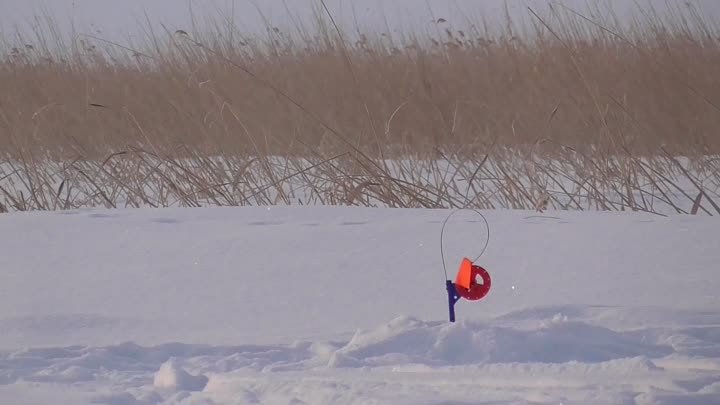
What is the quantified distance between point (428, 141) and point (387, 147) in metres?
0.21

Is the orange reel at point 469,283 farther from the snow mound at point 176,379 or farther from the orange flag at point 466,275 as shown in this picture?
the snow mound at point 176,379

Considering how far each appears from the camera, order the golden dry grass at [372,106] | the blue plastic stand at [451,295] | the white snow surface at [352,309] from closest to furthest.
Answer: the white snow surface at [352,309]
the blue plastic stand at [451,295]
the golden dry grass at [372,106]

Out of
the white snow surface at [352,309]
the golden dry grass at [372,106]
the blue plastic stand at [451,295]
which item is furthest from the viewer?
the golden dry grass at [372,106]

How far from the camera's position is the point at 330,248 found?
72.7 inches

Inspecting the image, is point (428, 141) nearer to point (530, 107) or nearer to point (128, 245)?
point (530, 107)

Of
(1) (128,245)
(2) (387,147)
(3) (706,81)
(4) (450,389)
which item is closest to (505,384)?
(4) (450,389)

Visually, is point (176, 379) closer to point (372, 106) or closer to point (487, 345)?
point (487, 345)

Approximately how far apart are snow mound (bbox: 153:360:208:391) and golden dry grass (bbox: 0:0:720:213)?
5.73 ft

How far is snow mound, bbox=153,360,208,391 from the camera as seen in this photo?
3.58 feet

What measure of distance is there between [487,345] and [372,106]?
9.59 ft

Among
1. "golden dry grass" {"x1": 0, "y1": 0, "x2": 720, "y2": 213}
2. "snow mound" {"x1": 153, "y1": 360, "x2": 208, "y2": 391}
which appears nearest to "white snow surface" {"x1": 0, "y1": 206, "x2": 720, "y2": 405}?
"snow mound" {"x1": 153, "y1": 360, "x2": 208, "y2": 391}

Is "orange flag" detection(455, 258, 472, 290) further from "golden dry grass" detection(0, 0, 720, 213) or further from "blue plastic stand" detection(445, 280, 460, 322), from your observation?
"golden dry grass" detection(0, 0, 720, 213)

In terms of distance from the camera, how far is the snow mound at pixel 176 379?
109 cm

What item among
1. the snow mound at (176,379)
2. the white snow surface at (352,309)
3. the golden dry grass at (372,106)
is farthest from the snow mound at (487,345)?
the golden dry grass at (372,106)
